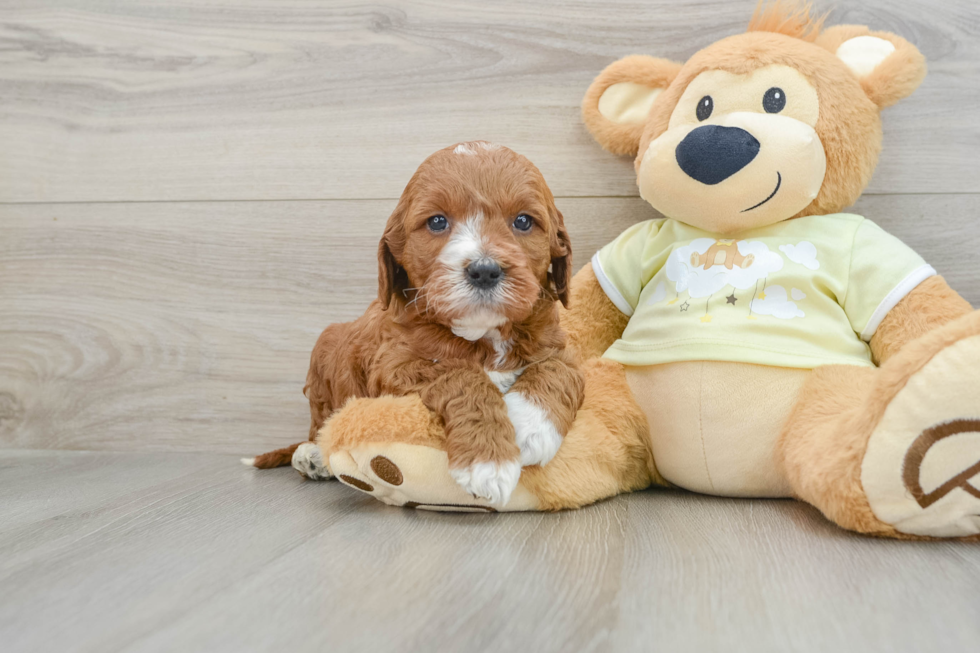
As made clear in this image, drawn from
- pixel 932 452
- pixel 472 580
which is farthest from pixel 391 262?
pixel 932 452

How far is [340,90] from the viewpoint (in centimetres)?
158

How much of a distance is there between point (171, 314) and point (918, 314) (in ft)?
4.93

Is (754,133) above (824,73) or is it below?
below

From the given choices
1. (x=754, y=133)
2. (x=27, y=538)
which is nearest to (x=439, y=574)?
(x=27, y=538)

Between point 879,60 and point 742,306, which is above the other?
point 879,60

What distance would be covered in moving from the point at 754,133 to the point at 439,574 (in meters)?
0.82

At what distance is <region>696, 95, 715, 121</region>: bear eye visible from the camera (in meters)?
1.19

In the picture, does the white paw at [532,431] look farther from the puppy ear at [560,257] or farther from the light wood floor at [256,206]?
the puppy ear at [560,257]

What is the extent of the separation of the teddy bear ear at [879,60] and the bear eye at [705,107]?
26 cm

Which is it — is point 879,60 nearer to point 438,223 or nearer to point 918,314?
point 918,314

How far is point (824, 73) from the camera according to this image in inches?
46.0

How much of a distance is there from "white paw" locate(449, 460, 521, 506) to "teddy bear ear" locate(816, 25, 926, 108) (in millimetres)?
904

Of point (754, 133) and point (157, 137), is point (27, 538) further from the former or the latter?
point (754, 133)

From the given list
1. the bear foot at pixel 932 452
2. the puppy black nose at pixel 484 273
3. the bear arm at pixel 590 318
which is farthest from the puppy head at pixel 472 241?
the bear foot at pixel 932 452
